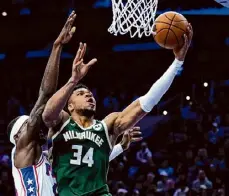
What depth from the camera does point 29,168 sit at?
5.03 metres

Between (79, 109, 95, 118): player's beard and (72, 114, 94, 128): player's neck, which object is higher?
(79, 109, 95, 118): player's beard

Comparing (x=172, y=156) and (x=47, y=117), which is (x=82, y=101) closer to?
(x=47, y=117)

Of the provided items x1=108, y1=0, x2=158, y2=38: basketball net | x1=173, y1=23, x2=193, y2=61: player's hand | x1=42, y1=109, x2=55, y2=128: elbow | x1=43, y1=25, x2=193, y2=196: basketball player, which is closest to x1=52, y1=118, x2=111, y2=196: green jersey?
x1=43, y1=25, x2=193, y2=196: basketball player

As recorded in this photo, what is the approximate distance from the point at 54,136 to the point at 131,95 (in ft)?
34.2

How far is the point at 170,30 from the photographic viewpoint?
5227 millimetres

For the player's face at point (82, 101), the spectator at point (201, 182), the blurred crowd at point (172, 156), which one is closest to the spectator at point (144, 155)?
the blurred crowd at point (172, 156)

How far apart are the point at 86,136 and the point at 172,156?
7.76 m

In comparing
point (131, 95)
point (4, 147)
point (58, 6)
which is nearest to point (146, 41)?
point (131, 95)

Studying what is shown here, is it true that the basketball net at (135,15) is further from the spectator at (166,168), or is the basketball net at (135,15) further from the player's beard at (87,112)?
the spectator at (166,168)

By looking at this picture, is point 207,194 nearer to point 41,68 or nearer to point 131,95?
point 131,95

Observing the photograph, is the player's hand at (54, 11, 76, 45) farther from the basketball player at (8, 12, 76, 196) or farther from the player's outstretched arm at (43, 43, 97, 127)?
the player's outstretched arm at (43, 43, 97, 127)

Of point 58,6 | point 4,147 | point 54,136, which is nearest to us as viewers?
point 54,136

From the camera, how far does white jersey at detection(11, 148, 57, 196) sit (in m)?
5.05

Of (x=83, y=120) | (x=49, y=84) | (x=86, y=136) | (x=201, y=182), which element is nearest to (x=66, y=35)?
(x=49, y=84)
